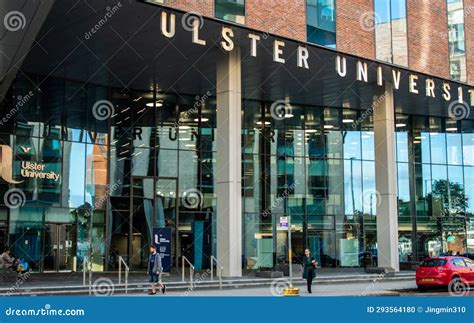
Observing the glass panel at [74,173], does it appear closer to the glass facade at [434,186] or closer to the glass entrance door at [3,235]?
the glass entrance door at [3,235]

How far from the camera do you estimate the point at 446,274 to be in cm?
2241

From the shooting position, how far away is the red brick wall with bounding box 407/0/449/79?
30234 millimetres

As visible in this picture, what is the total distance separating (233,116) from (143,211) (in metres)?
7.84

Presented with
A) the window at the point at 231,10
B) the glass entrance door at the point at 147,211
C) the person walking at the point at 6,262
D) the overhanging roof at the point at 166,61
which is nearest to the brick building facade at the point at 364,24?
the window at the point at 231,10

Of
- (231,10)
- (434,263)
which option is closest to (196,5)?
(231,10)

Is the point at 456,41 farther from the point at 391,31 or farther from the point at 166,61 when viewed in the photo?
the point at 166,61

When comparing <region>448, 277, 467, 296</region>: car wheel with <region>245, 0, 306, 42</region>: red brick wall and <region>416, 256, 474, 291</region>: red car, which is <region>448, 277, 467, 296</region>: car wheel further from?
<region>245, 0, 306, 42</region>: red brick wall

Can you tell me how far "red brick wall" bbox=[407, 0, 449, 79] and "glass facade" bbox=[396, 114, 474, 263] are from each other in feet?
26.3

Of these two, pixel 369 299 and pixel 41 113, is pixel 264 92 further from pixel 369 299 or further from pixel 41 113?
pixel 369 299

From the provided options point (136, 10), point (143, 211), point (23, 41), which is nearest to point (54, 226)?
point (143, 211)

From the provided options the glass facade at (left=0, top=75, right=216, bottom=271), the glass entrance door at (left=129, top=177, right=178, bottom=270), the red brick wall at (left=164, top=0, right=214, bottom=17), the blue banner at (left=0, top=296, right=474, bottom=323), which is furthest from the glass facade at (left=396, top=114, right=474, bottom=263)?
the blue banner at (left=0, top=296, right=474, bottom=323)

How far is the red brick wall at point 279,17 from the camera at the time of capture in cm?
2419

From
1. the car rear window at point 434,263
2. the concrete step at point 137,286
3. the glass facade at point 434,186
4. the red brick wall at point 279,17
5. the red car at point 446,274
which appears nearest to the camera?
the concrete step at point 137,286

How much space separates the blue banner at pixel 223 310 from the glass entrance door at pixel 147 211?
70.4ft
